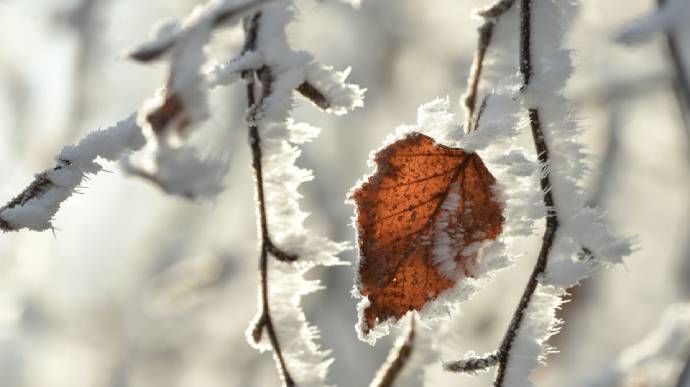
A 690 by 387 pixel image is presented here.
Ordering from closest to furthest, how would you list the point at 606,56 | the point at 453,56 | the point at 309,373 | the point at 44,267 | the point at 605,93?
the point at 309,373, the point at 605,93, the point at 606,56, the point at 44,267, the point at 453,56

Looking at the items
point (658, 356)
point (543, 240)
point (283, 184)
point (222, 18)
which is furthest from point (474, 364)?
point (658, 356)

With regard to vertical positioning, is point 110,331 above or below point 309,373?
above

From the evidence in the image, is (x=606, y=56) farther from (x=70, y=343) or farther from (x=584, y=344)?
(x=70, y=343)

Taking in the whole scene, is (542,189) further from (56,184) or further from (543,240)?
(56,184)

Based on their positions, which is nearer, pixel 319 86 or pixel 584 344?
pixel 319 86

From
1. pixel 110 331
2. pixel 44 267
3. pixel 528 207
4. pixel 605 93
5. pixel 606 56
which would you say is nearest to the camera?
pixel 528 207

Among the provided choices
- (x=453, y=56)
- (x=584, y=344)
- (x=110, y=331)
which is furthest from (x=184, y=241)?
(x=584, y=344)
